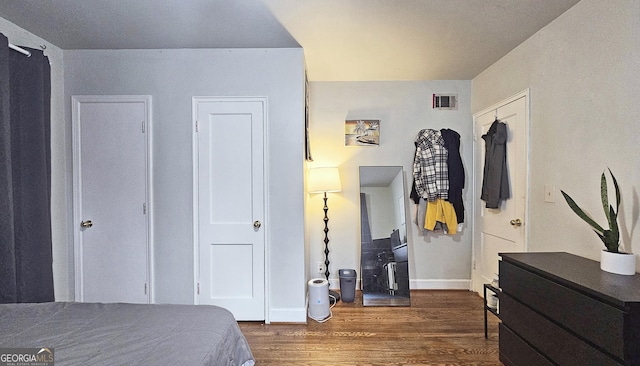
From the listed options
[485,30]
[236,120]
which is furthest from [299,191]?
[485,30]

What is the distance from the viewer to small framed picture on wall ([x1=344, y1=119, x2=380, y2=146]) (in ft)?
11.7

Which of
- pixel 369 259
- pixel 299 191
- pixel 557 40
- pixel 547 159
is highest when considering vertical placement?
pixel 557 40

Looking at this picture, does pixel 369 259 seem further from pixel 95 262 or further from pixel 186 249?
pixel 95 262

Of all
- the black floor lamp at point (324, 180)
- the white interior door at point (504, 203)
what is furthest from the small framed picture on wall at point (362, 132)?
the white interior door at point (504, 203)

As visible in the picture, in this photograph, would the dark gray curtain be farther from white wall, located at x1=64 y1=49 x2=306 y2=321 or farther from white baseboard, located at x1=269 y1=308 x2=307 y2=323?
white baseboard, located at x1=269 y1=308 x2=307 y2=323

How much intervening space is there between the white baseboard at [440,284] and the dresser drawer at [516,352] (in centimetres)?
156

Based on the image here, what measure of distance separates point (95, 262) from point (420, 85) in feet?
12.6

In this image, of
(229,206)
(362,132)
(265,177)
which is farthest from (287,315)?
(362,132)

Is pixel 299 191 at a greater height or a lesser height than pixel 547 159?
lesser

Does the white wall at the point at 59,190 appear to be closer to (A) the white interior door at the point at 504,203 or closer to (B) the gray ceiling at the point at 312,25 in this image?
(B) the gray ceiling at the point at 312,25

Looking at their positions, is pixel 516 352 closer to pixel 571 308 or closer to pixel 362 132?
pixel 571 308

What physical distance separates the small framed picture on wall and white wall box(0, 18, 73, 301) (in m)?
2.78

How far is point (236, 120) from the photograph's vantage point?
9.02ft

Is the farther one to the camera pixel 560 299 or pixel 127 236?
pixel 127 236
